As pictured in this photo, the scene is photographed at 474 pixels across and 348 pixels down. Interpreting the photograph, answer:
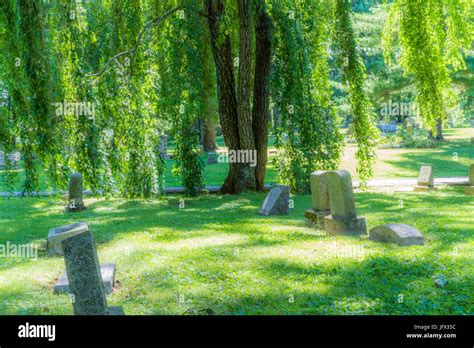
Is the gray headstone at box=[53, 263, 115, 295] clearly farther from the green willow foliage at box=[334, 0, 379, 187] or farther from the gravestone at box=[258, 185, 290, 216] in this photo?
the green willow foliage at box=[334, 0, 379, 187]

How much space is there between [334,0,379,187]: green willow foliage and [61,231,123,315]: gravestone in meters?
10.0

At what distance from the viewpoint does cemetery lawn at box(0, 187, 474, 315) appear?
6.46 meters

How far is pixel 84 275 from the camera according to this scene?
5.80 meters

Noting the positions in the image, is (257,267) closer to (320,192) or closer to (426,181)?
(320,192)

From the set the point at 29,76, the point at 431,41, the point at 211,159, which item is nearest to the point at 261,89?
the point at 431,41

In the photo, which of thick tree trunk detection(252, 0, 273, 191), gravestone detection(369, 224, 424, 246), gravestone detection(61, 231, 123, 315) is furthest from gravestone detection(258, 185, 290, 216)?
gravestone detection(61, 231, 123, 315)

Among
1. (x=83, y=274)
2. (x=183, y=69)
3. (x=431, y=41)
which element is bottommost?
(x=83, y=274)

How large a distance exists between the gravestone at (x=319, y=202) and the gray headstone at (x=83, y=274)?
5.81 metres

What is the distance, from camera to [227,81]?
15.2m

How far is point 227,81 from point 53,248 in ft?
24.3

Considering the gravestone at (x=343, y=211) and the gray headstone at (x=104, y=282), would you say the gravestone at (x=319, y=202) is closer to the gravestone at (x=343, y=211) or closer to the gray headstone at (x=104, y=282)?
the gravestone at (x=343, y=211)

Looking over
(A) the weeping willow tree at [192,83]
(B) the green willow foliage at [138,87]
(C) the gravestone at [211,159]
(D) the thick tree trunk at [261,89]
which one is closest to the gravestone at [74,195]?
(A) the weeping willow tree at [192,83]

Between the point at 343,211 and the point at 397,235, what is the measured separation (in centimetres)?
137

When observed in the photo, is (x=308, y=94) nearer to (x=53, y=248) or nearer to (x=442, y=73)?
(x=442, y=73)
